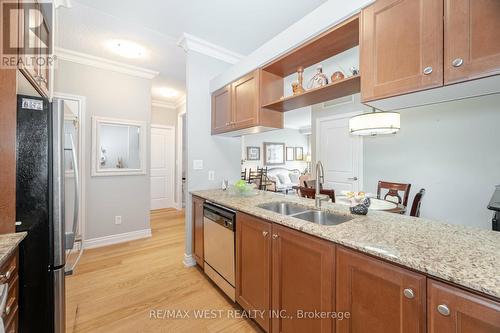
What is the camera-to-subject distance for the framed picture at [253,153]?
7.35m

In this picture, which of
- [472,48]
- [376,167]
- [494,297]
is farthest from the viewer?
[376,167]

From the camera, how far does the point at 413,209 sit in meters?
2.26

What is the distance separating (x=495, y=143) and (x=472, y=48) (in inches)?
98.0

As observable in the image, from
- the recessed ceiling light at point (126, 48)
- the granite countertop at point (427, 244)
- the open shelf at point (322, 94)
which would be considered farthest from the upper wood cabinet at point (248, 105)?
the recessed ceiling light at point (126, 48)

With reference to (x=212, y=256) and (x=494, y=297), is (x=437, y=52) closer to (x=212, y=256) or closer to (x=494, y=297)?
(x=494, y=297)

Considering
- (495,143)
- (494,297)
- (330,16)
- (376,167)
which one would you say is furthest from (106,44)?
(495,143)

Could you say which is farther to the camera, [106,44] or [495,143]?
[106,44]

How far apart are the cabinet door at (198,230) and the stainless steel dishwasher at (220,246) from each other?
10cm

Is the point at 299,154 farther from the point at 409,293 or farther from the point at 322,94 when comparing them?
the point at 409,293

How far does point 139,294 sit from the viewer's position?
2055 millimetres

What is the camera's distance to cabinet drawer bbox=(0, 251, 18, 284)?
2.98ft

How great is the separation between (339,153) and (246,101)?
2768 mm

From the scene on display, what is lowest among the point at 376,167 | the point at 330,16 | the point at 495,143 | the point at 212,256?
the point at 212,256

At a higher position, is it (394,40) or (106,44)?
(106,44)
